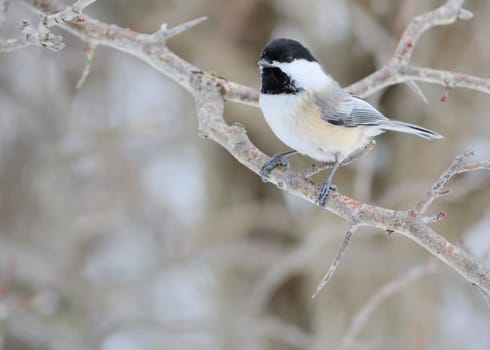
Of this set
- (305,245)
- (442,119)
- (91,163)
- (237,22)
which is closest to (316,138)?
(305,245)

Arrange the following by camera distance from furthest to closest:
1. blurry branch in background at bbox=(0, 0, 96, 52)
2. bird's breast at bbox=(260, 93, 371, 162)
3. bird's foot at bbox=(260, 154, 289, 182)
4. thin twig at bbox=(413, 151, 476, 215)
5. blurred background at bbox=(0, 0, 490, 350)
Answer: blurred background at bbox=(0, 0, 490, 350) → bird's breast at bbox=(260, 93, 371, 162) → bird's foot at bbox=(260, 154, 289, 182) → blurry branch in background at bbox=(0, 0, 96, 52) → thin twig at bbox=(413, 151, 476, 215)

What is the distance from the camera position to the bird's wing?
239 centimetres

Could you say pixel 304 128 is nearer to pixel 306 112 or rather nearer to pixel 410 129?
pixel 306 112

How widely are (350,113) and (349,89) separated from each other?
0.10m

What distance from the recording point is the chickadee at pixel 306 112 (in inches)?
90.3

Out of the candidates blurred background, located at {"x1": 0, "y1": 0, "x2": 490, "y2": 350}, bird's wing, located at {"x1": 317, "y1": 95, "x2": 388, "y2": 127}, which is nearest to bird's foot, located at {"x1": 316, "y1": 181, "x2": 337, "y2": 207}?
bird's wing, located at {"x1": 317, "y1": 95, "x2": 388, "y2": 127}

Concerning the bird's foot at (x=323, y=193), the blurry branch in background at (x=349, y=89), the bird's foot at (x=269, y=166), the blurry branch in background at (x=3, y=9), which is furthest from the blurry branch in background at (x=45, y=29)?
the bird's foot at (x=323, y=193)

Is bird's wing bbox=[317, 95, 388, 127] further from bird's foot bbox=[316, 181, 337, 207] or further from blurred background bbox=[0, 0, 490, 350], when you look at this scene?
blurred background bbox=[0, 0, 490, 350]

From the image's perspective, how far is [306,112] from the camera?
2326 millimetres

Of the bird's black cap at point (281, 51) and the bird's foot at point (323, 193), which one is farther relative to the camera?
the bird's black cap at point (281, 51)

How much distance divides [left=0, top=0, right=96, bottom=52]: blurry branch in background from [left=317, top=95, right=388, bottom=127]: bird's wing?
0.96 m

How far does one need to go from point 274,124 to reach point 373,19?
2313mm

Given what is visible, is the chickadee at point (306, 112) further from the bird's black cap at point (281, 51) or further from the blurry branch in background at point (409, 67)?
the blurry branch in background at point (409, 67)

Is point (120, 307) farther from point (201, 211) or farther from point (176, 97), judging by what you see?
point (176, 97)
